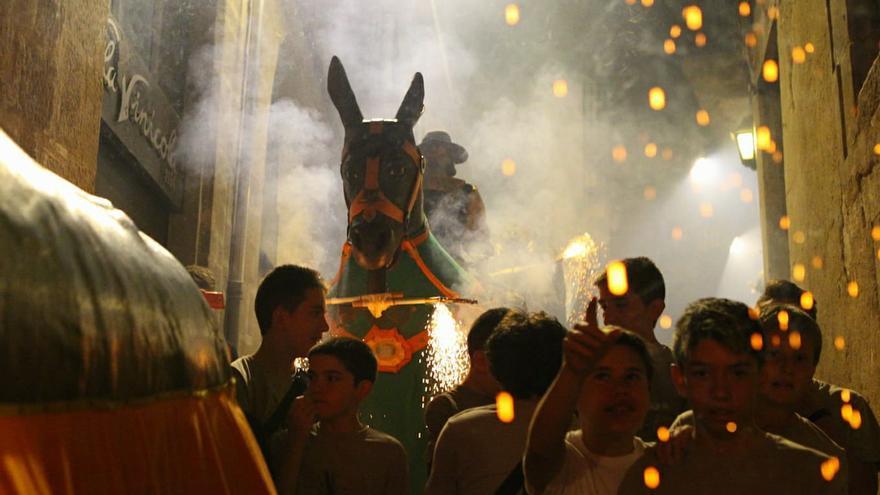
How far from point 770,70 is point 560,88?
13.5 m

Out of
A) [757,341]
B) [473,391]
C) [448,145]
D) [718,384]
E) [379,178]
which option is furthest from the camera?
[448,145]

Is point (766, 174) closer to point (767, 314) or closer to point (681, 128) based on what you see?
point (767, 314)

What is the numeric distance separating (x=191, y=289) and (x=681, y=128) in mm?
21932

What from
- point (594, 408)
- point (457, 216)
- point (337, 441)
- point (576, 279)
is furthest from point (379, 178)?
point (576, 279)

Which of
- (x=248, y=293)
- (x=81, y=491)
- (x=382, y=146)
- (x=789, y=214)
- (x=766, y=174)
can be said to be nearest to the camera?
(x=81, y=491)

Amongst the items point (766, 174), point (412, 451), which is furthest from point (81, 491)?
point (766, 174)

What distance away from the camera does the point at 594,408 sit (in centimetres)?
244

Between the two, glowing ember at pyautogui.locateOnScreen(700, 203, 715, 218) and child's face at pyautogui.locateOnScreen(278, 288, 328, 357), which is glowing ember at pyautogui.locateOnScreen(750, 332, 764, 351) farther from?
glowing ember at pyautogui.locateOnScreen(700, 203, 715, 218)

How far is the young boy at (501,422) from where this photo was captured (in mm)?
2693

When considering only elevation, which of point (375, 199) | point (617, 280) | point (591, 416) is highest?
point (375, 199)

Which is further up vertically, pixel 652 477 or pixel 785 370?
pixel 785 370

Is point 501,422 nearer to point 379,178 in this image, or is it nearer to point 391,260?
point 391,260

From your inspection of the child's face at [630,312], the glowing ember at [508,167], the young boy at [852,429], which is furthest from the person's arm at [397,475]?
the glowing ember at [508,167]

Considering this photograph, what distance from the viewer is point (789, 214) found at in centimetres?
820
